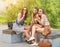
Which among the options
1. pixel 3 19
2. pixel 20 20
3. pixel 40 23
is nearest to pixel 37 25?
pixel 40 23

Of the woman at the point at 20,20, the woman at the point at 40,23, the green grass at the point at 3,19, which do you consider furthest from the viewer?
the green grass at the point at 3,19

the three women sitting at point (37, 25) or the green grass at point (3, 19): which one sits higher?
the three women sitting at point (37, 25)

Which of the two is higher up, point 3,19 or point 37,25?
point 37,25

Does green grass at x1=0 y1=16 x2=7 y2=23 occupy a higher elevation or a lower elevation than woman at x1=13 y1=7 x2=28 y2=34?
lower

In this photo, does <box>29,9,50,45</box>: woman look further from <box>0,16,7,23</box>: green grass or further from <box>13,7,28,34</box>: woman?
<box>0,16,7,23</box>: green grass

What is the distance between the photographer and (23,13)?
26.1 ft

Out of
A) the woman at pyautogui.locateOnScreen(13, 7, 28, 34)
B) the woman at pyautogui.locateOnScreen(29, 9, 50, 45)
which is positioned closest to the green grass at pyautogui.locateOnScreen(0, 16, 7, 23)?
the woman at pyautogui.locateOnScreen(13, 7, 28, 34)

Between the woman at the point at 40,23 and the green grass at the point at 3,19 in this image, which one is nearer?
the woman at the point at 40,23

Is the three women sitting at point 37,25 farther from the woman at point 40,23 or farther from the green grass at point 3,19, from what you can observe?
the green grass at point 3,19

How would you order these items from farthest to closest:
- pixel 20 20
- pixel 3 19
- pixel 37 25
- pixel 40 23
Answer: pixel 3 19
pixel 20 20
pixel 37 25
pixel 40 23

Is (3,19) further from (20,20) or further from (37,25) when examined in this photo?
(37,25)

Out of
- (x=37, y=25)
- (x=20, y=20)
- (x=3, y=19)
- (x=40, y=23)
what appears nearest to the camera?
(x=40, y=23)

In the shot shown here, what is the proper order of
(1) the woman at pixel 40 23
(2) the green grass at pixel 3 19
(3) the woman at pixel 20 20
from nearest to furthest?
(1) the woman at pixel 40 23, (3) the woman at pixel 20 20, (2) the green grass at pixel 3 19

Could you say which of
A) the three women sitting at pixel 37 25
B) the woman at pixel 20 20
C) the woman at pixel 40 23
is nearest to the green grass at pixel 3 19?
the woman at pixel 20 20
